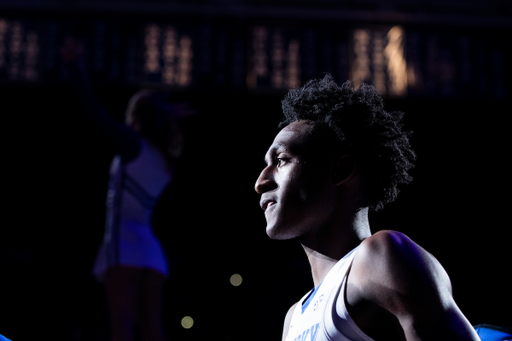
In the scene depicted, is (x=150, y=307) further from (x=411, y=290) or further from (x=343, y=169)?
(x=411, y=290)

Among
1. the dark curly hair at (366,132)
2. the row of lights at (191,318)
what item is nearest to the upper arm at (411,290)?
the dark curly hair at (366,132)

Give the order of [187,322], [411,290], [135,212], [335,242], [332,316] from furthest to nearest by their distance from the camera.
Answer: [187,322] → [135,212] → [335,242] → [332,316] → [411,290]

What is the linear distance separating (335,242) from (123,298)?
4.98 feet

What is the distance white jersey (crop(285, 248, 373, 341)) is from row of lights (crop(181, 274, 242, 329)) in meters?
3.34

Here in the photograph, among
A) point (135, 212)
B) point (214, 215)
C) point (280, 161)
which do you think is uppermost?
point (280, 161)

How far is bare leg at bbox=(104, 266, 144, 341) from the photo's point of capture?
2234 mm

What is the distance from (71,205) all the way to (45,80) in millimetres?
1110

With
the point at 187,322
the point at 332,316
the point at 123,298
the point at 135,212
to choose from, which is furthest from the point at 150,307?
the point at 187,322

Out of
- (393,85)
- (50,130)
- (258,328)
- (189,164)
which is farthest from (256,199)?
(50,130)

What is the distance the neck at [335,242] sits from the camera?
3.47 ft

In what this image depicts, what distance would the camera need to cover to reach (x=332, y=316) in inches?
33.1

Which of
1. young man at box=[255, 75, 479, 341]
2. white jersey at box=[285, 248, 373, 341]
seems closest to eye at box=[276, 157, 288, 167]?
young man at box=[255, 75, 479, 341]

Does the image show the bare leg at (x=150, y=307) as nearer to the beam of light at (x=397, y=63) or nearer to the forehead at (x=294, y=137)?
the forehead at (x=294, y=137)

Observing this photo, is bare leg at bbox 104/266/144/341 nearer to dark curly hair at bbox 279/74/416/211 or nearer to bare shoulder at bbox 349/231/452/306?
dark curly hair at bbox 279/74/416/211
